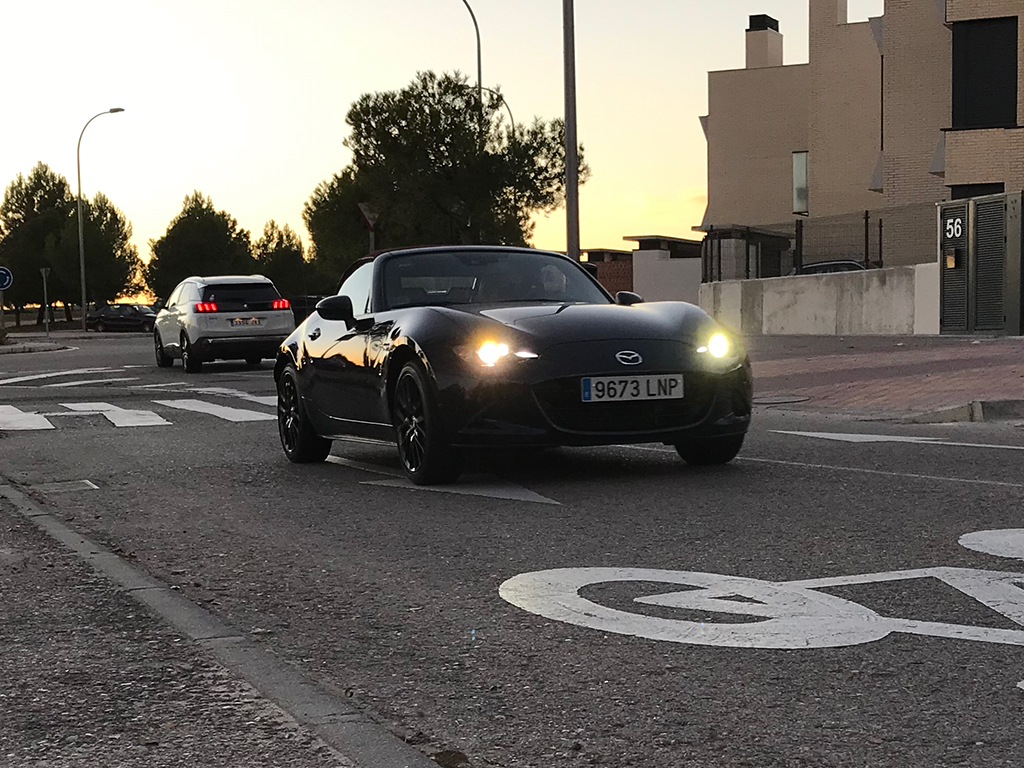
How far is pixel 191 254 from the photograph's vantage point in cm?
10906

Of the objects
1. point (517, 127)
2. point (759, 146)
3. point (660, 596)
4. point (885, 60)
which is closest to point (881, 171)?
point (885, 60)

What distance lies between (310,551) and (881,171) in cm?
3905

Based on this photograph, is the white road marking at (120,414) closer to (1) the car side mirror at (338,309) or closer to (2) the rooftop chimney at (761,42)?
(1) the car side mirror at (338,309)

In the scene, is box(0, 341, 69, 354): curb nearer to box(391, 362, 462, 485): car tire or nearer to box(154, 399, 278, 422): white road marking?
box(154, 399, 278, 422): white road marking

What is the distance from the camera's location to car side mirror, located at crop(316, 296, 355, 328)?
9.39 m

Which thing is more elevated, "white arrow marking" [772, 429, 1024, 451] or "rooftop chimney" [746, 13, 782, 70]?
"rooftop chimney" [746, 13, 782, 70]

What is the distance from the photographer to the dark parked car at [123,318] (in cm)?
7475

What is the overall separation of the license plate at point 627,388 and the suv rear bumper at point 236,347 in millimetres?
18090

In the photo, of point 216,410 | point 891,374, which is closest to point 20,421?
point 216,410

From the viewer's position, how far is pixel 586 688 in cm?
402

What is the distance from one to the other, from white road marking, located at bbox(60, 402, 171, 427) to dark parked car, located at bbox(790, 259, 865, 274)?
55.6ft

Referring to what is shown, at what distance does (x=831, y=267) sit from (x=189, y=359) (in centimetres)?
1289

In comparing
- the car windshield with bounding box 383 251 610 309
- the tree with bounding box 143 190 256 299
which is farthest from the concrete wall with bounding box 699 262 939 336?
the tree with bounding box 143 190 256 299

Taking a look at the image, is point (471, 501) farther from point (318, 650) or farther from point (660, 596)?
point (318, 650)
